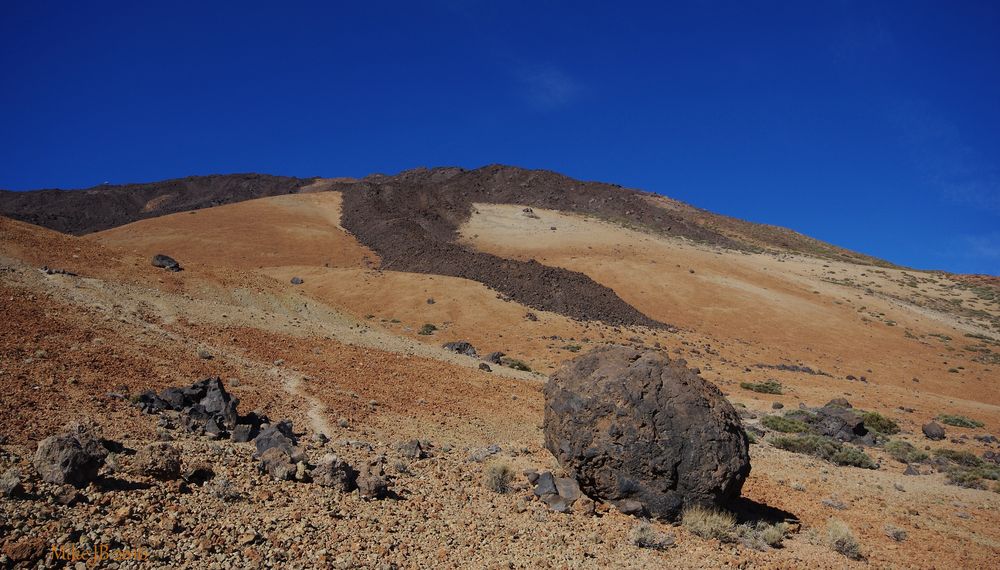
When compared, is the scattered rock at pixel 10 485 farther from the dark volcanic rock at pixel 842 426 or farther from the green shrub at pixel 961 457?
the green shrub at pixel 961 457

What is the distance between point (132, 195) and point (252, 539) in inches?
4807

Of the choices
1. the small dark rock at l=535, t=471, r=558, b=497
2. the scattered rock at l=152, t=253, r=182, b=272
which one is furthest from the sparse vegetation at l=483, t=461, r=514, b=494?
the scattered rock at l=152, t=253, r=182, b=272

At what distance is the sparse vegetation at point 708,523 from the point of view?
27.4 feet

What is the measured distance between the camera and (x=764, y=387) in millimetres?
26969

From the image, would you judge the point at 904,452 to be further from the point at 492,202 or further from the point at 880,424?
the point at 492,202

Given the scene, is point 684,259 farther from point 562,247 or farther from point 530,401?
point 530,401

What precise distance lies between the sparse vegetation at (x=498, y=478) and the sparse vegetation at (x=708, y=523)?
9.97ft

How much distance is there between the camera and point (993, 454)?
722 inches

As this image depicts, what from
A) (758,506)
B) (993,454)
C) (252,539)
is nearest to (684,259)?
(993,454)

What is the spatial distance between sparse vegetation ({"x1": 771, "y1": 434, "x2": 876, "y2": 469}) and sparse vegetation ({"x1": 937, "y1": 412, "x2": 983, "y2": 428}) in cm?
935

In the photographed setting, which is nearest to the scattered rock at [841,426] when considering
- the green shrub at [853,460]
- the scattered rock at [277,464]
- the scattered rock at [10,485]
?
the green shrub at [853,460]

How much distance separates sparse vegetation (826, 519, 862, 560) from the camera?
868 centimetres

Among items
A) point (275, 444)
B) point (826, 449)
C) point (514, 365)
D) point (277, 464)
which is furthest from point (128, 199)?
point (826, 449)

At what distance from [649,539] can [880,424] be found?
18.7 m
